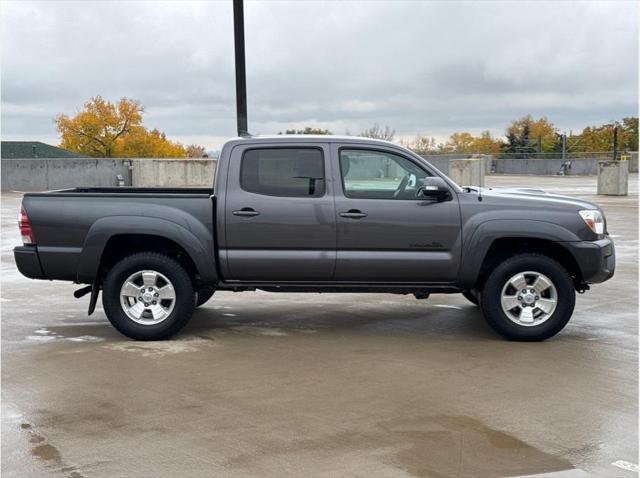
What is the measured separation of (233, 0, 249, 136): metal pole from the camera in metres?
13.1

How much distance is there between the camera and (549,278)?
309 inches

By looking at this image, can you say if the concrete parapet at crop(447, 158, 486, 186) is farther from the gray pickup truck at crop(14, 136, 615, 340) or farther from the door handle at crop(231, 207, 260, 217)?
the door handle at crop(231, 207, 260, 217)

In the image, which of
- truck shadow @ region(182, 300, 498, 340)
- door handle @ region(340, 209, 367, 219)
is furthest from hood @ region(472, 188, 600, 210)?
truck shadow @ region(182, 300, 498, 340)

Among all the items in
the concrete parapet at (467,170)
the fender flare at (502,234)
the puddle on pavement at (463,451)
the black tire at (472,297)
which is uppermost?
the concrete parapet at (467,170)

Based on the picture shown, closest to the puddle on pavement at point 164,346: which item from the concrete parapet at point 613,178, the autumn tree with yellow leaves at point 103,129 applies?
the concrete parapet at point 613,178

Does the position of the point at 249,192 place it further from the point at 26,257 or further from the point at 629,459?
the point at 629,459

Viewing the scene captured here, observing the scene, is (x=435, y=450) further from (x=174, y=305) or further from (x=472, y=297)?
(x=472, y=297)

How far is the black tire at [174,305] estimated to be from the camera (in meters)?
7.86

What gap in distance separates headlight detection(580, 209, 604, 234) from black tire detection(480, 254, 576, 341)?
1.60 feet

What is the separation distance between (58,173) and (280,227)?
28.6 meters

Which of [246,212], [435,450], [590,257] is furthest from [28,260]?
[590,257]

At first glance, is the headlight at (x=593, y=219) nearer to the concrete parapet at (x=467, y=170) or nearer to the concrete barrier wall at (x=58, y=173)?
the concrete parapet at (x=467, y=170)

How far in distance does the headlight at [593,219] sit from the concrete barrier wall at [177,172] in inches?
1038

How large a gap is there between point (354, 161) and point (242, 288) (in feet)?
5.42
